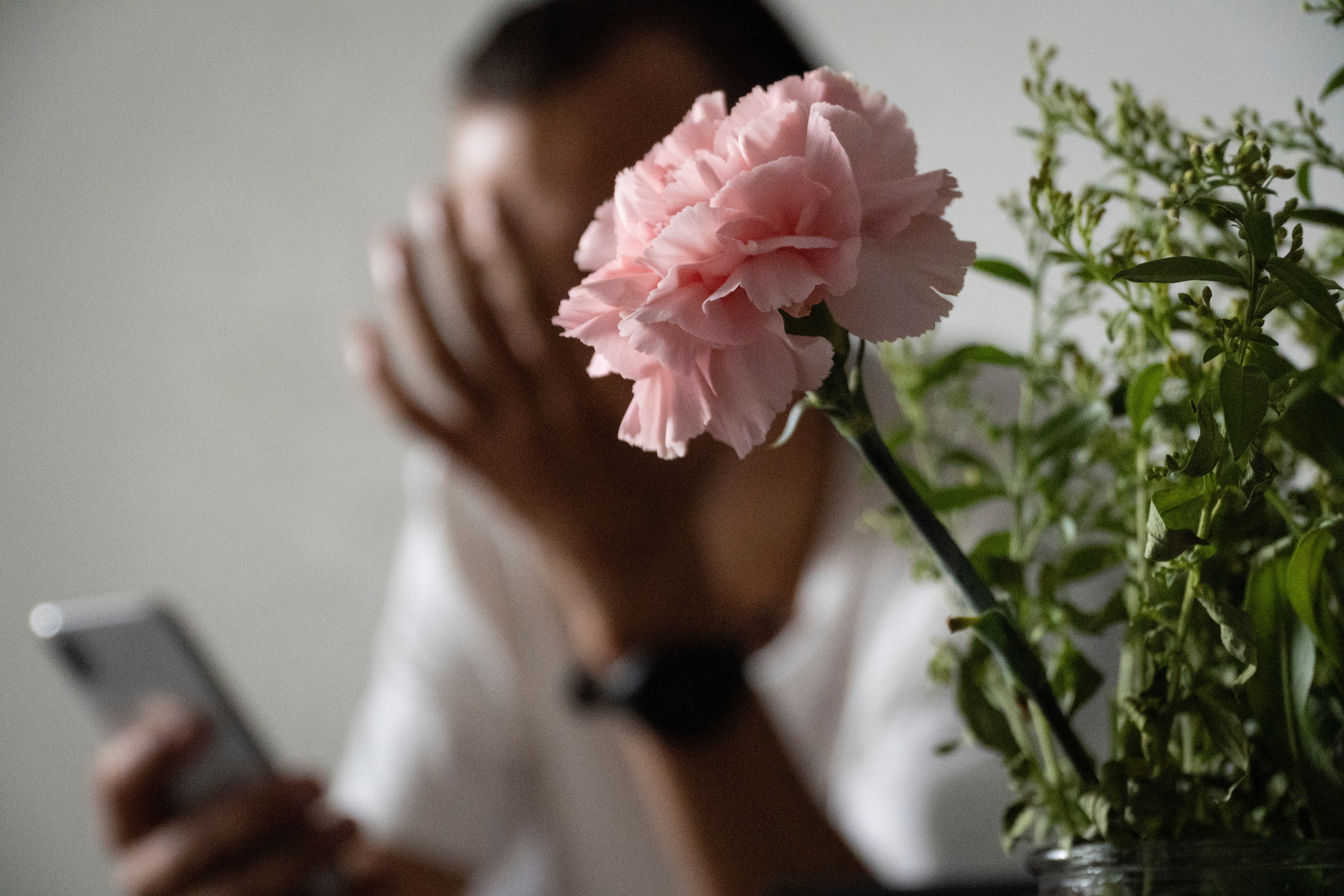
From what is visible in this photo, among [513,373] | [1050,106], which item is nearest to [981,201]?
[513,373]

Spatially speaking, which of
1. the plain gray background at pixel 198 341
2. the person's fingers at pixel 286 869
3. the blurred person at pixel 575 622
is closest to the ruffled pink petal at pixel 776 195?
the blurred person at pixel 575 622

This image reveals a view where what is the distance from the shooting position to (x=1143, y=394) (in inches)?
5.4

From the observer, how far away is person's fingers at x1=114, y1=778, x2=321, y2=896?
558mm

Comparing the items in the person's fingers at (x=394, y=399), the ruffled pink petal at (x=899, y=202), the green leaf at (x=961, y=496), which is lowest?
the green leaf at (x=961, y=496)

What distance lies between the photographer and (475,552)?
3.05ft

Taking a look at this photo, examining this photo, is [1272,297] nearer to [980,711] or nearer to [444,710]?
[980,711]

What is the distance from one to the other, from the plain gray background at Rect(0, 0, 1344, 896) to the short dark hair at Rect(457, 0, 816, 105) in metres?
0.40

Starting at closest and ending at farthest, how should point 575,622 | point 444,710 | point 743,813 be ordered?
point 743,813 < point 575,622 < point 444,710

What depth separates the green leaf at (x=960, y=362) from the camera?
0.53 ft

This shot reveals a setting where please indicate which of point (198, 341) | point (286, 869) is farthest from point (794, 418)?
point (198, 341)

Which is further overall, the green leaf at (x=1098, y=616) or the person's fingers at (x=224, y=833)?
the person's fingers at (x=224, y=833)

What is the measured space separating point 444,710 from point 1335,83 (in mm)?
789

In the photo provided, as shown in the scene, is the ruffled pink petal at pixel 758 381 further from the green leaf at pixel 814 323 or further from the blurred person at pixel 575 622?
the blurred person at pixel 575 622

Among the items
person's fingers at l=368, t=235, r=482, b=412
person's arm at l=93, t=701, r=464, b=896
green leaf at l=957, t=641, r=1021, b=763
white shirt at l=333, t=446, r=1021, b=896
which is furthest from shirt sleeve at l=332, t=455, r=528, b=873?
green leaf at l=957, t=641, r=1021, b=763
